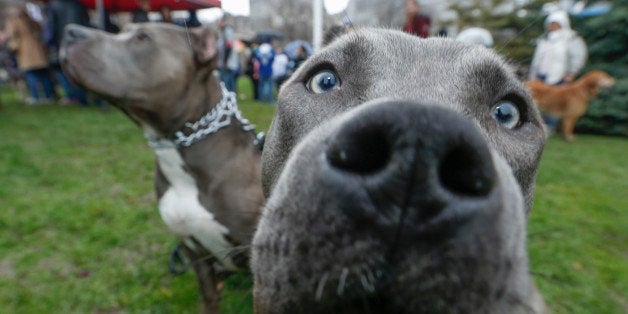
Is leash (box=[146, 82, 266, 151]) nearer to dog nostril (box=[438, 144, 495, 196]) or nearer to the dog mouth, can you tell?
the dog mouth

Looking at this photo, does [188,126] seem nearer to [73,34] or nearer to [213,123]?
[213,123]

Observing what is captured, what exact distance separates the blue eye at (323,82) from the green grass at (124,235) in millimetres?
1032

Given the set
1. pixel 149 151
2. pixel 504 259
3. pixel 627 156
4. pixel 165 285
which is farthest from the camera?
pixel 627 156

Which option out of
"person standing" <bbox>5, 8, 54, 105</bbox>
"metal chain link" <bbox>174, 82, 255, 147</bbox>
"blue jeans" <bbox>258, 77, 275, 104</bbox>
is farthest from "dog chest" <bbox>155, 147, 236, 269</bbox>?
"person standing" <bbox>5, 8, 54, 105</bbox>

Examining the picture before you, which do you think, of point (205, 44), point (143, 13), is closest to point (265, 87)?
point (143, 13)

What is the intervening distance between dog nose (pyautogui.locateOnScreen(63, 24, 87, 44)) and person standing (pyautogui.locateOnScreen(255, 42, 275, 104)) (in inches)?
351

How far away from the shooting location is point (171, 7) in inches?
131

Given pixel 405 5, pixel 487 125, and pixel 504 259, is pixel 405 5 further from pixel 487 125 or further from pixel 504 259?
pixel 504 259

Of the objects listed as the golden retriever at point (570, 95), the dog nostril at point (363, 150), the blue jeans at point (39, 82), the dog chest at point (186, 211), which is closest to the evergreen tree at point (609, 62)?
the golden retriever at point (570, 95)

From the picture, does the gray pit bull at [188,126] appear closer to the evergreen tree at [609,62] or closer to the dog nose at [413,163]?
the dog nose at [413,163]

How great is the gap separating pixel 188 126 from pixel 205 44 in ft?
2.29

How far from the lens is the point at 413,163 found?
0.92 meters

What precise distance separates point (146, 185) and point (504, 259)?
19.1 ft

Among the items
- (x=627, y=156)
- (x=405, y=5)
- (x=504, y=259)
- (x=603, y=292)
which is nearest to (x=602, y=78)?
(x=627, y=156)
